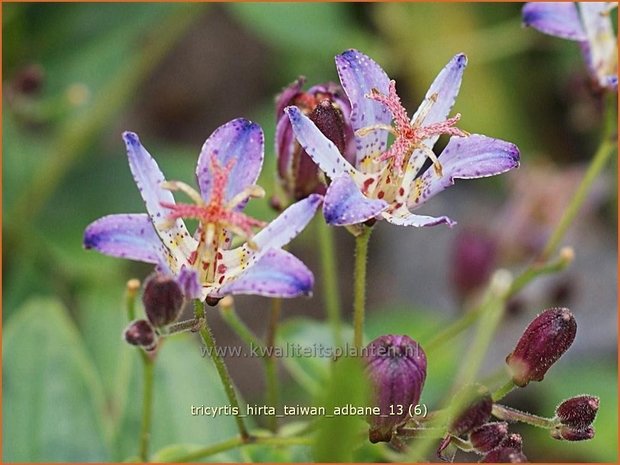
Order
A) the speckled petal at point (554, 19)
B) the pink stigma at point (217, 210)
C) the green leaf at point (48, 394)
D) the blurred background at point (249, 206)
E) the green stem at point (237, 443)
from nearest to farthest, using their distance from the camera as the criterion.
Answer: the pink stigma at point (217, 210) → the green stem at point (237, 443) → the speckled petal at point (554, 19) → the green leaf at point (48, 394) → the blurred background at point (249, 206)

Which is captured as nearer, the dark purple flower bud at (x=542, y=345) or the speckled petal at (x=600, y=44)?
the dark purple flower bud at (x=542, y=345)

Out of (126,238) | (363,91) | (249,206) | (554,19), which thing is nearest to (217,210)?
(126,238)

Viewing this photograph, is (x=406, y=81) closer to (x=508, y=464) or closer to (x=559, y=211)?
(x=559, y=211)

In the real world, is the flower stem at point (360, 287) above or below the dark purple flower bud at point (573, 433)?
above

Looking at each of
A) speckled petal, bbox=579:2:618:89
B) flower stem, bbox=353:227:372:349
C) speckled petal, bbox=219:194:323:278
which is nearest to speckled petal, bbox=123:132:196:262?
speckled petal, bbox=219:194:323:278

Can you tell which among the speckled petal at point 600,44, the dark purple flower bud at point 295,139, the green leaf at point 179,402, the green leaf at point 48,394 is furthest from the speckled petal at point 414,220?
the green leaf at point 48,394

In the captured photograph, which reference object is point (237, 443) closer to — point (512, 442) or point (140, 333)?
point (140, 333)

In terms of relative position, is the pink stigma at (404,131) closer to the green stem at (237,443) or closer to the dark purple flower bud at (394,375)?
the dark purple flower bud at (394,375)
